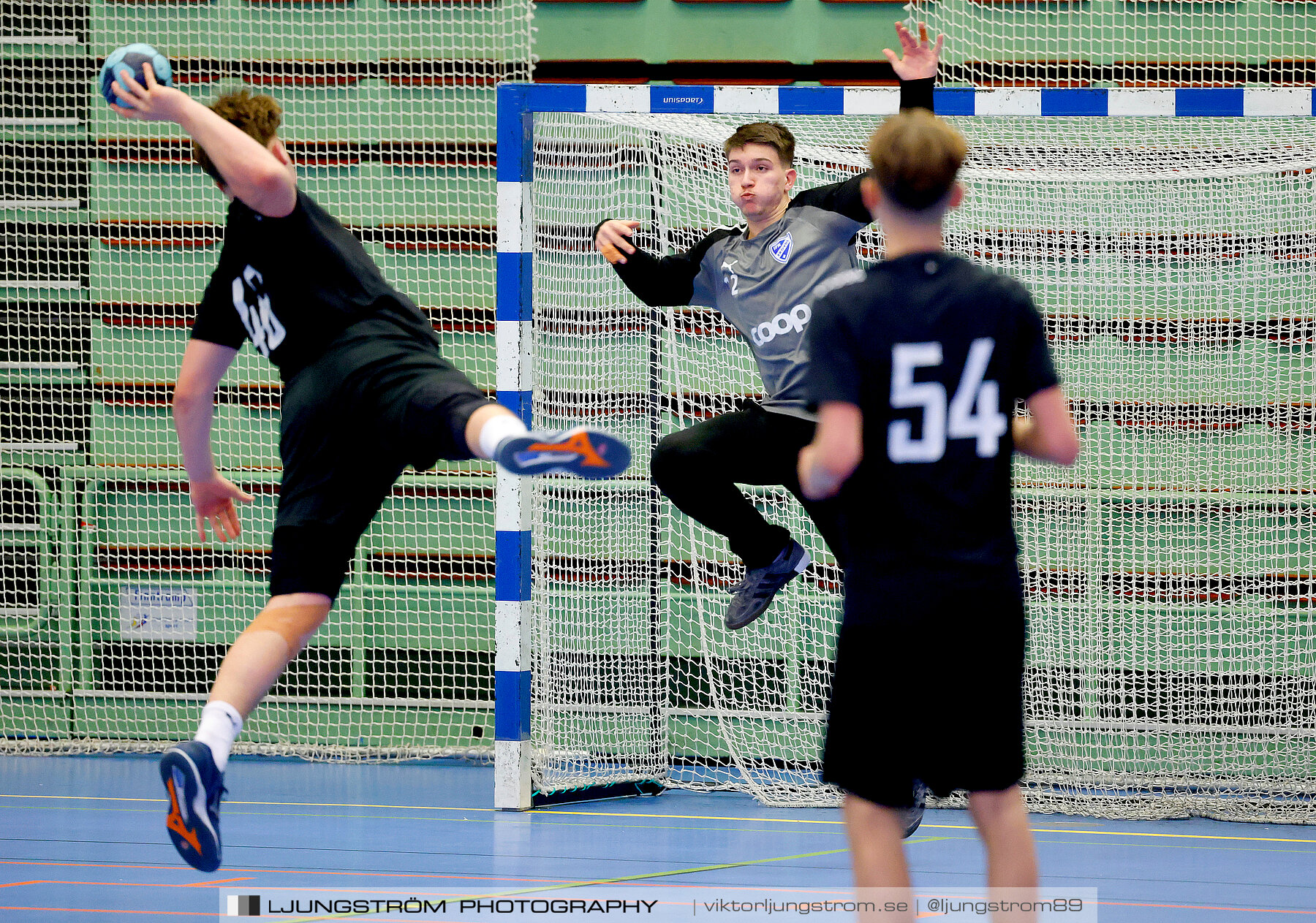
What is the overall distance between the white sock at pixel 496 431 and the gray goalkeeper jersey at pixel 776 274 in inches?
60.9

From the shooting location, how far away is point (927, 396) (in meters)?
2.65

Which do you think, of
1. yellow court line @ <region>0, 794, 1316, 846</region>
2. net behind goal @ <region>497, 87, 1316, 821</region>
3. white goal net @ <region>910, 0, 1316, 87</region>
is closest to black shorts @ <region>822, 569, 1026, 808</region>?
yellow court line @ <region>0, 794, 1316, 846</region>

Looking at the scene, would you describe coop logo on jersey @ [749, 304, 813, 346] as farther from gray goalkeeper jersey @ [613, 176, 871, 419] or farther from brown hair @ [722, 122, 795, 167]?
brown hair @ [722, 122, 795, 167]

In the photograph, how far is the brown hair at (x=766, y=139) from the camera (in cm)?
Result: 478

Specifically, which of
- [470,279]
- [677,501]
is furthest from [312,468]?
[470,279]

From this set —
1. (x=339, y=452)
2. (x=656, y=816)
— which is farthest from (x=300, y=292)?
(x=656, y=816)

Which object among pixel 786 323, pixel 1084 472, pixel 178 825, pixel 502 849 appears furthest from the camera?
pixel 1084 472

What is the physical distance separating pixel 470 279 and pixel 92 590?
2.65m

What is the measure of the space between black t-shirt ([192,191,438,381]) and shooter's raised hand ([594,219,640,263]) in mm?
1157

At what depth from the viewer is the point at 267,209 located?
351 centimetres

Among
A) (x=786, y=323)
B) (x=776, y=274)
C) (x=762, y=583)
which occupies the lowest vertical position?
(x=762, y=583)

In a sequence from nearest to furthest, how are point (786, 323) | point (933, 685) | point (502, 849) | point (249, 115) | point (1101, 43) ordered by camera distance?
point (933, 685) → point (249, 115) → point (786, 323) → point (502, 849) → point (1101, 43)

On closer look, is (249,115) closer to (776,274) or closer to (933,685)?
(776,274)

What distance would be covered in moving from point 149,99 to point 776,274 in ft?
7.02
